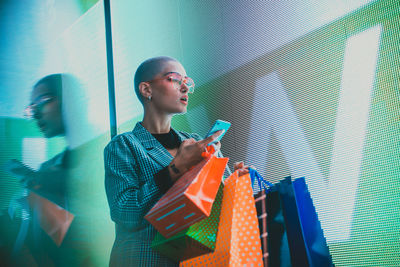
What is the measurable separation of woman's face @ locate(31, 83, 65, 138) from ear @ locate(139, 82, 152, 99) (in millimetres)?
505

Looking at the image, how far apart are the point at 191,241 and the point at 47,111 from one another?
111 centimetres

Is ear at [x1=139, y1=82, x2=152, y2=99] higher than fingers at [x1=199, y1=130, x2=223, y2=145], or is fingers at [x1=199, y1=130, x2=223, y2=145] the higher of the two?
ear at [x1=139, y1=82, x2=152, y2=99]

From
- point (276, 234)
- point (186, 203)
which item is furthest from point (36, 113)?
point (276, 234)

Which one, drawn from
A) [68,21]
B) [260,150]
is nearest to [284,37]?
[260,150]

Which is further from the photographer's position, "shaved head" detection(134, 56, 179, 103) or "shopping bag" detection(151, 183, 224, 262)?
"shaved head" detection(134, 56, 179, 103)

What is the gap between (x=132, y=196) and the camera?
0.99 m

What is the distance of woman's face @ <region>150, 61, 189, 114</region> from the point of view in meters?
1.37

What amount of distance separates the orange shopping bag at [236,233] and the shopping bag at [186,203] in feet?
0.41

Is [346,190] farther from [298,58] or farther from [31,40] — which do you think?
[31,40]

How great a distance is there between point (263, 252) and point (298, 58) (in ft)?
2.97

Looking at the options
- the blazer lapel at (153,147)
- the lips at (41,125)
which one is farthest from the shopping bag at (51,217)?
the blazer lapel at (153,147)

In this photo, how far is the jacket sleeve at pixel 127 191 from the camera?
967 millimetres

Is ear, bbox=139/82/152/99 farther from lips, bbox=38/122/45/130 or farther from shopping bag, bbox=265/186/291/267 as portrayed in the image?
shopping bag, bbox=265/186/291/267

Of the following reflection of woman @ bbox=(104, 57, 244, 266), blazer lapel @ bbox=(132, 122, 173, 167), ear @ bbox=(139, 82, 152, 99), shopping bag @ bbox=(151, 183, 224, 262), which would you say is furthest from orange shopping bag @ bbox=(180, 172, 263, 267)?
ear @ bbox=(139, 82, 152, 99)
